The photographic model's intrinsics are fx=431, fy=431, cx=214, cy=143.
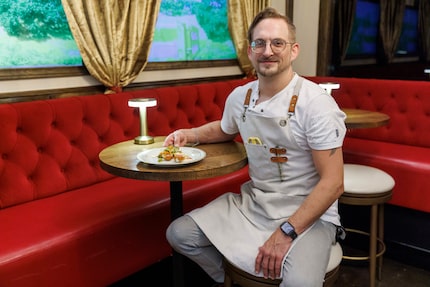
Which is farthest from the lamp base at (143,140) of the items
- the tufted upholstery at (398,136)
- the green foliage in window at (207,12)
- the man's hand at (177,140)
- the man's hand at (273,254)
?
the tufted upholstery at (398,136)

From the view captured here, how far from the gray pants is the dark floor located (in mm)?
850

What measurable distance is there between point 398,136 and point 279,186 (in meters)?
2.33

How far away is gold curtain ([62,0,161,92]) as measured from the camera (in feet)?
9.52

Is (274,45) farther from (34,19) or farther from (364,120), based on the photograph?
(34,19)

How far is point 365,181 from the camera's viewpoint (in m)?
2.50

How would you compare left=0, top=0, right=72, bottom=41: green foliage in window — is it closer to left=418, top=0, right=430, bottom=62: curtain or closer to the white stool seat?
the white stool seat

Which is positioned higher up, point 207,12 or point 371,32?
point 207,12

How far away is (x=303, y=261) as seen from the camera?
1.56 metres

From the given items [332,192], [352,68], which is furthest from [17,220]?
[352,68]

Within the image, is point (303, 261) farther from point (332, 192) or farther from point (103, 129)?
point (103, 129)

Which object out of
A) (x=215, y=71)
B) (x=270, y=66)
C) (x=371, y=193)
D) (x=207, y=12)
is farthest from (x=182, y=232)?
(x=207, y=12)

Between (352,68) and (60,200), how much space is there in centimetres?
376

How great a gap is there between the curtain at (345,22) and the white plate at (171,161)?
3350 millimetres

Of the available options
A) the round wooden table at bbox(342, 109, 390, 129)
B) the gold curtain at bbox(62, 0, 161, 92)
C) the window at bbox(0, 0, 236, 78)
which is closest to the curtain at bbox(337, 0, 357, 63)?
the window at bbox(0, 0, 236, 78)
